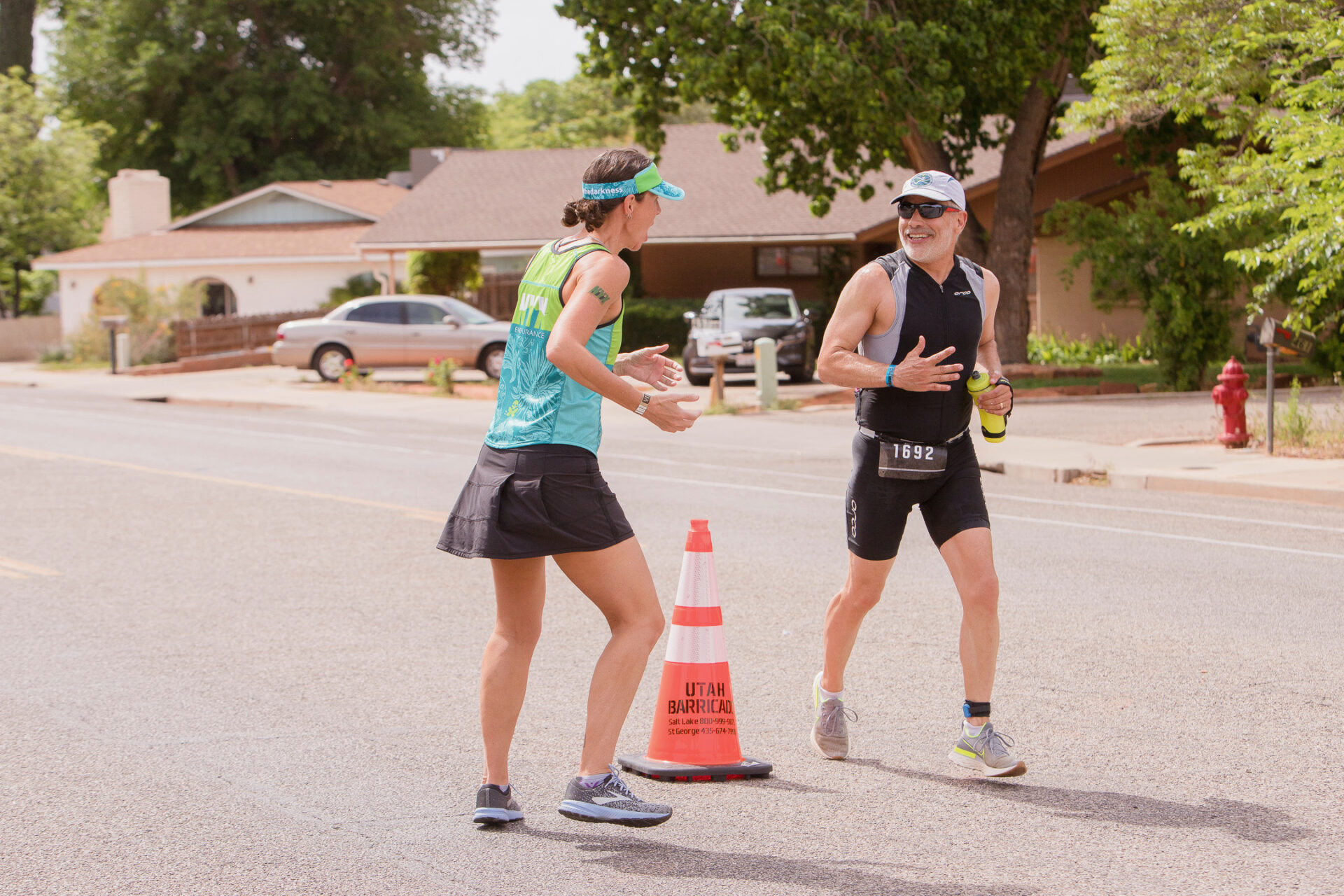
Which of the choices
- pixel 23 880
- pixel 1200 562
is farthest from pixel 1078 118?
pixel 23 880

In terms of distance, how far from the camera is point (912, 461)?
4855mm

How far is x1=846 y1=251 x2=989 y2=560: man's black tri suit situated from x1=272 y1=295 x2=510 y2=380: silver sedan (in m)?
23.9

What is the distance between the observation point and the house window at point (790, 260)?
36.3 meters

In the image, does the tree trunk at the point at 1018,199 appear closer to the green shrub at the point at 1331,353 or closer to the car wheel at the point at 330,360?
the green shrub at the point at 1331,353

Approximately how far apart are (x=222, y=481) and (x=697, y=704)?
965cm

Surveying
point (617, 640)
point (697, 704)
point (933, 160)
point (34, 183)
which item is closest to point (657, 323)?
point (933, 160)

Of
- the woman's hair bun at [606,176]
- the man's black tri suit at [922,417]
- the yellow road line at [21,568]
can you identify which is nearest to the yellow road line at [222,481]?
the yellow road line at [21,568]

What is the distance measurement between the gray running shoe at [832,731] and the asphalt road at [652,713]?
0.06m

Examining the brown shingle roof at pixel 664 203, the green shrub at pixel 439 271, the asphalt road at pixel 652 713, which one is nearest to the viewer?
the asphalt road at pixel 652 713

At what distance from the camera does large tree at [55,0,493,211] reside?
6138cm

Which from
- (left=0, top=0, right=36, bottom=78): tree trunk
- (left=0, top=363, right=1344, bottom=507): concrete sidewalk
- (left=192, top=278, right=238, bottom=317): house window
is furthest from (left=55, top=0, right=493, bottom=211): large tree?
(left=0, top=363, right=1344, bottom=507): concrete sidewalk

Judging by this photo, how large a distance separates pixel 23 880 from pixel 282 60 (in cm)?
6442

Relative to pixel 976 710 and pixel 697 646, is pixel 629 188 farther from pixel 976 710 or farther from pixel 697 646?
pixel 976 710

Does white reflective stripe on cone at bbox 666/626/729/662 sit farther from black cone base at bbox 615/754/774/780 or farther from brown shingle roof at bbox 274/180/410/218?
brown shingle roof at bbox 274/180/410/218
